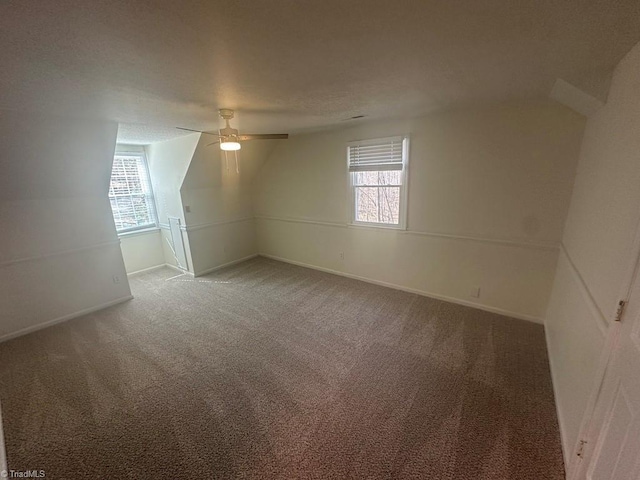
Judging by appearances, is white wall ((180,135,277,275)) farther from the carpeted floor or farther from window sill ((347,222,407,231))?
window sill ((347,222,407,231))

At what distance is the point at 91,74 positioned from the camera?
4.81 ft

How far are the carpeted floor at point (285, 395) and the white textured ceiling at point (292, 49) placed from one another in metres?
2.22

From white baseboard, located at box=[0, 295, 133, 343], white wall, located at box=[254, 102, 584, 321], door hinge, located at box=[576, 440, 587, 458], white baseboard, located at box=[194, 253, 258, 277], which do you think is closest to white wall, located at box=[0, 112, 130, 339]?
white baseboard, located at box=[0, 295, 133, 343]

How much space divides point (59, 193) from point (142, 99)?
2073 millimetres

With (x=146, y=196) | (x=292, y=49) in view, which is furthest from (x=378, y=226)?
(x=146, y=196)

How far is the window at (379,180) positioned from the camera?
3.33 m

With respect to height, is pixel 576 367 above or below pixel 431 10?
below

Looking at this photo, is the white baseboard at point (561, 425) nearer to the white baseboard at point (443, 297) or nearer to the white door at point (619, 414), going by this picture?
the white door at point (619, 414)

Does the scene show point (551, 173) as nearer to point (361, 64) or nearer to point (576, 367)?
point (576, 367)

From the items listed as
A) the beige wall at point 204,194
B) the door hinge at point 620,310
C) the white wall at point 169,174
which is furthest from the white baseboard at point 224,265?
the door hinge at point 620,310

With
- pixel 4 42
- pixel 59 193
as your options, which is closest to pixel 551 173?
pixel 4 42

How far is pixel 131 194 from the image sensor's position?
14.9 ft

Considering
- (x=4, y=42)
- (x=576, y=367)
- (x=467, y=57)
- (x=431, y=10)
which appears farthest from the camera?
(x=576, y=367)

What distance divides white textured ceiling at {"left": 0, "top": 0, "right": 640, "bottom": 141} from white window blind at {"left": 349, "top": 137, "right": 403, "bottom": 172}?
1.16m
